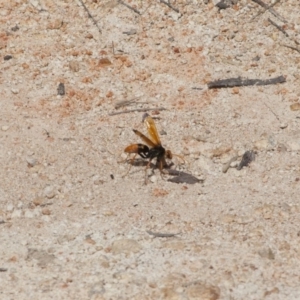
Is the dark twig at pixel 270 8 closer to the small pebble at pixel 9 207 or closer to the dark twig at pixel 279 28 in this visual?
the dark twig at pixel 279 28

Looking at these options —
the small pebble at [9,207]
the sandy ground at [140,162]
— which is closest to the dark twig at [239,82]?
the sandy ground at [140,162]

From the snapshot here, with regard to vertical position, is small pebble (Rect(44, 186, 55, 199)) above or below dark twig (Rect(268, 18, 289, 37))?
below

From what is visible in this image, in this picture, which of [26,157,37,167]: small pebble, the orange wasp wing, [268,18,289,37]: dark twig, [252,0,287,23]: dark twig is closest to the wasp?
the orange wasp wing

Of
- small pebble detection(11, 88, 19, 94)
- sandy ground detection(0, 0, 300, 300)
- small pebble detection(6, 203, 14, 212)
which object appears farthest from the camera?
small pebble detection(11, 88, 19, 94)

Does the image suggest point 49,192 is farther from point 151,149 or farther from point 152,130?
point 152,130

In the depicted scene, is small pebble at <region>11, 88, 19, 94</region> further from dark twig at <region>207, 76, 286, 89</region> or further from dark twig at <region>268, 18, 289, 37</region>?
dark twig at <region>268, 18, 289, 37</region>

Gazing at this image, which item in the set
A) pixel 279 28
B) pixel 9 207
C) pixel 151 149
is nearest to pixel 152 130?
pixel 151 149

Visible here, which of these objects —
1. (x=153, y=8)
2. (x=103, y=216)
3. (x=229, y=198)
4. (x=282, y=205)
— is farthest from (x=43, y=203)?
(x=153, y=8)

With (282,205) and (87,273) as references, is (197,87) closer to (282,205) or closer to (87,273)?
(282,205)
